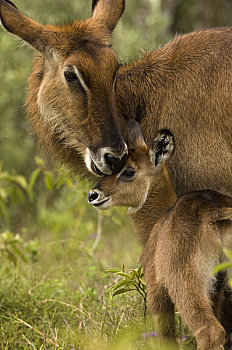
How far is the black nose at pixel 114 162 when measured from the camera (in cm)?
496

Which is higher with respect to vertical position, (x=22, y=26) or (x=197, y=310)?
(x=22, y=26)

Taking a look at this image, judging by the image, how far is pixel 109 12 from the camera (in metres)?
5.82

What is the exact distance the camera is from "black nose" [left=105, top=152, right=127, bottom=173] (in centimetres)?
496

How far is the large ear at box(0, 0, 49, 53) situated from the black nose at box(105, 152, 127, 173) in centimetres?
114

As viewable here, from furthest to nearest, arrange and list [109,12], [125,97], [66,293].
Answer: [66,293], [109,12], [125,97]

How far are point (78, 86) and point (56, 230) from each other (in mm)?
3539

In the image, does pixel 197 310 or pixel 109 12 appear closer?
pixel 197 310

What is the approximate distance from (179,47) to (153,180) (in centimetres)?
124

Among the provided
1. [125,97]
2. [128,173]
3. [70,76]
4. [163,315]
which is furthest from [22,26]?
[163,315]

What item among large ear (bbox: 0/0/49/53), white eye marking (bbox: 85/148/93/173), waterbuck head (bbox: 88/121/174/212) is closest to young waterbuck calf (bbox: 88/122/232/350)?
waterbuck head (bbox: 88/121/174/212)

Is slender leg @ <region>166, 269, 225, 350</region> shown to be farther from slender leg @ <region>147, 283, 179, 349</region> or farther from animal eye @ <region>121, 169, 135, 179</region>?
animal eye @ <region>121, 169, 135, 179</region>

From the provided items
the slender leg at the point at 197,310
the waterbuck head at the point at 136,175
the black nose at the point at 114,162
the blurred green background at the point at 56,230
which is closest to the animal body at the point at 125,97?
the black nose at the point at 114,162

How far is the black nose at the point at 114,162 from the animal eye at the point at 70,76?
2.32ft

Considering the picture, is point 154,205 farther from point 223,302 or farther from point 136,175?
point 223,302
